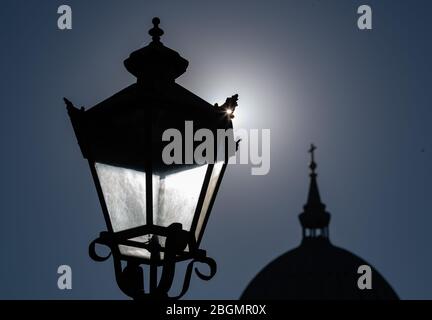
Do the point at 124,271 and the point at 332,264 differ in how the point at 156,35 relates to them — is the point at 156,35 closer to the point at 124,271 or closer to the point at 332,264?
the point at 124,271

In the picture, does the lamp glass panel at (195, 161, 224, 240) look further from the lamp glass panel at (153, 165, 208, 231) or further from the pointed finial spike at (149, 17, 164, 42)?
the pointed finial spike at (149, 17, 164, 42)

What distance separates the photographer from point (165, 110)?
16.7 feet

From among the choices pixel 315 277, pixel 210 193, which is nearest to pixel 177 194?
pixel 210 193

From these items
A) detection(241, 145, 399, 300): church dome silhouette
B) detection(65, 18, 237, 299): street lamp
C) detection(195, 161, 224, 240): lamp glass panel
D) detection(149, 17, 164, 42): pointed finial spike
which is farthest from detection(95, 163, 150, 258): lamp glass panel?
detection(241, 145, 399, 300): church dome silhouette

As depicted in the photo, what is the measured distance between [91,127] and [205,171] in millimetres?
703

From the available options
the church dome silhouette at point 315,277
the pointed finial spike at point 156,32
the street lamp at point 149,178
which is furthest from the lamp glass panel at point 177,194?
the church dome silhouette at point 315,277

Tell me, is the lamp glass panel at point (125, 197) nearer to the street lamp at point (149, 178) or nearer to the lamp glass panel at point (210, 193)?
the street lamp at point (149, 178)

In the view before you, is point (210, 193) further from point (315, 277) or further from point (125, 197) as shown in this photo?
point (315, 277)

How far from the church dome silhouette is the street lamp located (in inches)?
2966

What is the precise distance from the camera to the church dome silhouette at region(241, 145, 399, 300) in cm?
8244
